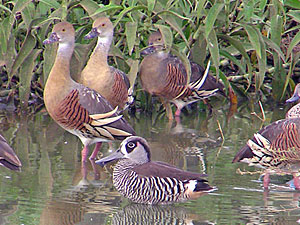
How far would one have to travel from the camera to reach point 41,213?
253 inches

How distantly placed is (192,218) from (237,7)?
5947mm

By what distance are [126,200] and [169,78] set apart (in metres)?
4.35

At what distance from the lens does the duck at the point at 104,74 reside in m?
9.52

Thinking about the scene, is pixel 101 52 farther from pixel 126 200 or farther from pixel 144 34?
pixel 126 200

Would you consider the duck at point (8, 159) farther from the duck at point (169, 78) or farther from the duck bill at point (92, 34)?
the duck at point (169, 78)

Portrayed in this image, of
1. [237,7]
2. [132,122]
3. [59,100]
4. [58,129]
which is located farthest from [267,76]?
[59,100]

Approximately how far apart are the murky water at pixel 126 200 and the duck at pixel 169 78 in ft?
2.56

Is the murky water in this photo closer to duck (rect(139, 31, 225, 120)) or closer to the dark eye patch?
the dark eye patch

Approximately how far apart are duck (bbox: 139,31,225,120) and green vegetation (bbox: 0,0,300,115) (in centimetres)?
20

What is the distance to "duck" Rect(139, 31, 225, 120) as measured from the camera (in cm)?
1106

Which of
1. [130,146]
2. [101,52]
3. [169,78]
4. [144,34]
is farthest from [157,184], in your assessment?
[144,34]

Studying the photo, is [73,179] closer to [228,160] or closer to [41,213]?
[41,213]

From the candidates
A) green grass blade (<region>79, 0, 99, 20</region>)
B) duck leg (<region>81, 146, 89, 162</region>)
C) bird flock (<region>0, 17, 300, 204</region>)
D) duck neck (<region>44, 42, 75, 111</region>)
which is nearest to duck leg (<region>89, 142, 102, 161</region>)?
bird flock (<region>0, 17, 300, 204</region>)

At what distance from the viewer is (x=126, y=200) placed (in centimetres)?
703
